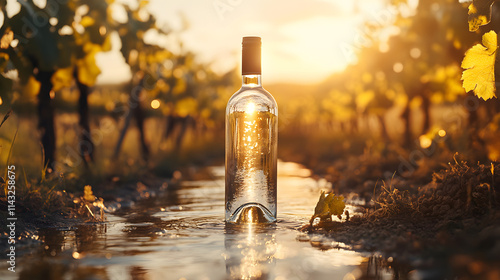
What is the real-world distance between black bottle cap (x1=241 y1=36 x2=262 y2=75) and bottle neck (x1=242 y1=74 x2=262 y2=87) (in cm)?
6

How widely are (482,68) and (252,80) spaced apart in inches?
87.7

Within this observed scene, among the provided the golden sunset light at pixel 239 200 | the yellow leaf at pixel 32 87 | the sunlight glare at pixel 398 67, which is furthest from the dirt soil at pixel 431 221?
the sunlight glare at pixel 398 67

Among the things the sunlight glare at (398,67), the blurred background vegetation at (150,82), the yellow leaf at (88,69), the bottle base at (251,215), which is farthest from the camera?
the sunlight glare at (398,67)

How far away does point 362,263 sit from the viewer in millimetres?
4070

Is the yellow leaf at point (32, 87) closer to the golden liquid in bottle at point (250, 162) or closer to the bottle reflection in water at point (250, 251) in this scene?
the golden liquid in bottle at point (250, 162)

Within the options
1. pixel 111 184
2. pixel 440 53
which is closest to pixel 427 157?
pixel 440 53

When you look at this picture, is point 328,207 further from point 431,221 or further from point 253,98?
point 253,98

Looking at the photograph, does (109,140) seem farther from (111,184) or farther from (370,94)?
(111,184)

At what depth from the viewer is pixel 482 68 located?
5.93 meters

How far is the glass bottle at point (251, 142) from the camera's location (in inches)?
227

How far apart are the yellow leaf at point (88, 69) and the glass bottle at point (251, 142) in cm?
484

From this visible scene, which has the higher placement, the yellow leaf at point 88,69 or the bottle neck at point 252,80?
the yellow leaf at point 88,69

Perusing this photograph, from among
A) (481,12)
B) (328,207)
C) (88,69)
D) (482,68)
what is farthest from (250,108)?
(88,69)

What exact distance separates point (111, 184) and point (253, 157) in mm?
4692
